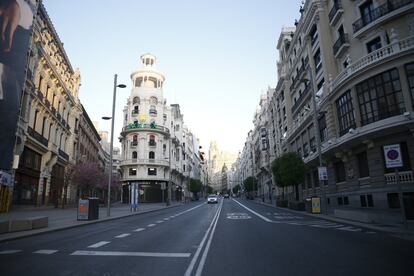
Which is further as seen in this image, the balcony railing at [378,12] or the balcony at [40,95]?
the balcony at [40,95]

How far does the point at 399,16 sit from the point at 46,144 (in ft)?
110

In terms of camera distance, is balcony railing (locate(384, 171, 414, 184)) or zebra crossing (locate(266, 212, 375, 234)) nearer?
zebra crossing (locate(266, 212, 375, 234))

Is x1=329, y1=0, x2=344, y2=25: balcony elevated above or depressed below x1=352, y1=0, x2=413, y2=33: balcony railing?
above

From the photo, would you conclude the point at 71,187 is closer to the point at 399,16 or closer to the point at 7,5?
the point at 7,5

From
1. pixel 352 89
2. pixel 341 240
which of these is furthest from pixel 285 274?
pixel 352 89

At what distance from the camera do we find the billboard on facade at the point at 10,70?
9719mm

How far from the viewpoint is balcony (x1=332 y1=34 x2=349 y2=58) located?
25.0 meters

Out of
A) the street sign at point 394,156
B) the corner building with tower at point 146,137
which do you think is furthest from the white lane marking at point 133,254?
the corner building with tower at point 146,137

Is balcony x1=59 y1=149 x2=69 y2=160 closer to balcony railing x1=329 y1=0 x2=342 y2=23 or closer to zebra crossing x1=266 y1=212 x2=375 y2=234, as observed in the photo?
zebra crossing x1=266 y1=212 x2=375 y2=234

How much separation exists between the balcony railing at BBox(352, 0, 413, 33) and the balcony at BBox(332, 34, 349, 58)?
1143mm

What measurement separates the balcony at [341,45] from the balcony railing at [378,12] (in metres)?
1.14

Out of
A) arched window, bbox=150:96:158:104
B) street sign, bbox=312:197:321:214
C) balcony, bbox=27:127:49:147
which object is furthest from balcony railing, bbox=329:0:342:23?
arched window, bbox=150:96:158:104

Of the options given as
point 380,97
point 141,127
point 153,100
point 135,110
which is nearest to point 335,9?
point 380,97

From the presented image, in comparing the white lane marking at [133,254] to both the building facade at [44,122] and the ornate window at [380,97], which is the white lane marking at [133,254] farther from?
the building facade at [44,122]
